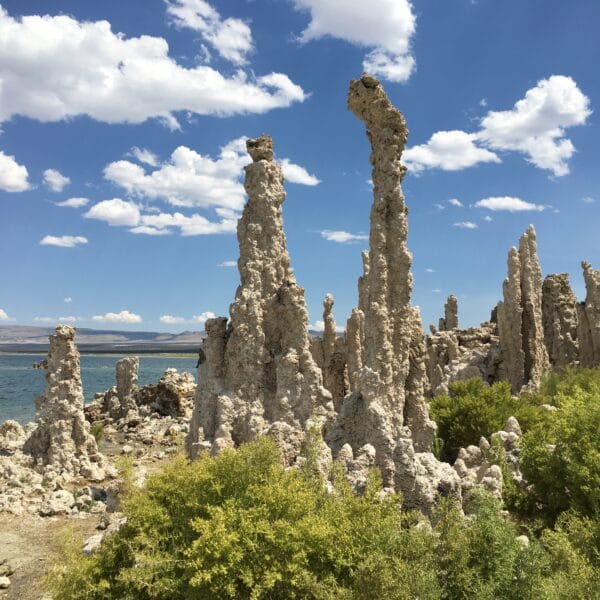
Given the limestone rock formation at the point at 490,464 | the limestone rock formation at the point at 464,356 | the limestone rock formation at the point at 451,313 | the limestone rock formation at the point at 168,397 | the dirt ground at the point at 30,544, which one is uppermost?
the limestone rock formation at the point at 451,313

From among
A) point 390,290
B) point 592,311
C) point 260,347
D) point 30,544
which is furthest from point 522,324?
point 30,544

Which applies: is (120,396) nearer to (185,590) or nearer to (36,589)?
(36,589)

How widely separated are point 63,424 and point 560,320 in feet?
97.2

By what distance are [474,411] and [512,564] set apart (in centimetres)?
1211

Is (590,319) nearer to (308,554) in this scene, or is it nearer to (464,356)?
(464,356)

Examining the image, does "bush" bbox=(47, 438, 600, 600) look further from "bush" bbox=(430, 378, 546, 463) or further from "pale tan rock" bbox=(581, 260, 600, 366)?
"pale tan rock" bbox=(581, 260, 600, 366)

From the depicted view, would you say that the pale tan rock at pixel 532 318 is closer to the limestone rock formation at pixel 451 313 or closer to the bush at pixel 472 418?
the bush at pixel 472 418

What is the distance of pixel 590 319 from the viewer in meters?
34.1

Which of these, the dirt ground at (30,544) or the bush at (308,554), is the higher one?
the bush at (308,554)

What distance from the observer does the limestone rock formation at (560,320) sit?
1404 inches

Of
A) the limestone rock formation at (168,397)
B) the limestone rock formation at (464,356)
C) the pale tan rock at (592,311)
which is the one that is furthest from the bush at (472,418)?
the limestone rock formation at (168,397)

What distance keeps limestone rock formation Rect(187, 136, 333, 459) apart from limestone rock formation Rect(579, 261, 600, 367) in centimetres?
2333

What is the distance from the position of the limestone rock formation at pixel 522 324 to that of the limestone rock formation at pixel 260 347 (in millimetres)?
18042

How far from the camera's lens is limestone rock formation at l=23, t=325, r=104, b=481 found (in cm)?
1970
